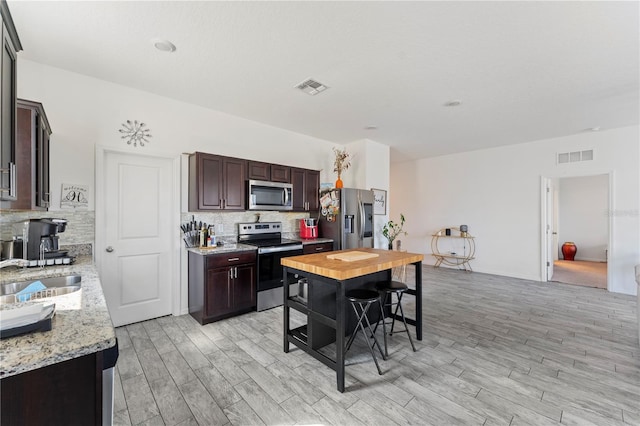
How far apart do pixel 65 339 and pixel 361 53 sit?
2763 millimetres

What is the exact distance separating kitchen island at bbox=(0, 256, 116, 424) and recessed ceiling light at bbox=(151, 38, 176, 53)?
2.28 metres

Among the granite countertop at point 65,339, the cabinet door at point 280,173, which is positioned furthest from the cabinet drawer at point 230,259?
the granite countertop at point 65,339

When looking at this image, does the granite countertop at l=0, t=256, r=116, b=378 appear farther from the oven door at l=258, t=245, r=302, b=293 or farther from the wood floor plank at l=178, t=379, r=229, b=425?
the oven door at l=258, t=245, r=302, b=293

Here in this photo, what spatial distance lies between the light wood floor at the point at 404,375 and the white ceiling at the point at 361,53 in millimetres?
2764

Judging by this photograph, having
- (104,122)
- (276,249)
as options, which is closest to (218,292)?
(276,249)

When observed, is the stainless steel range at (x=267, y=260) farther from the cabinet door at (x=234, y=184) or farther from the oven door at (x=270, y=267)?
the cabinet door at (x=234, y=184)

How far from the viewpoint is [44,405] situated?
0.88 metres

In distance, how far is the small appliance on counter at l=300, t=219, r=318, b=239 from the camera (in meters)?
4.72

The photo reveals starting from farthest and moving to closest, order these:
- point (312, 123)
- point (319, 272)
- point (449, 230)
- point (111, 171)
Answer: point (449, 230) < point (312, 123) < point (111, 171) < point (319, 272)

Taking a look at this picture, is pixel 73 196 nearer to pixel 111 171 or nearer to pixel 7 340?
pixel 111 171

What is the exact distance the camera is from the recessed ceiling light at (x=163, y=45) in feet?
7.63

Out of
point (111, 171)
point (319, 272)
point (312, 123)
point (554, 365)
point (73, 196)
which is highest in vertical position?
point (312, 123)

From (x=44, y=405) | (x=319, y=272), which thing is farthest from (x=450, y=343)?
(x=44, y=405)

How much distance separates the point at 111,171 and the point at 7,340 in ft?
8.88
